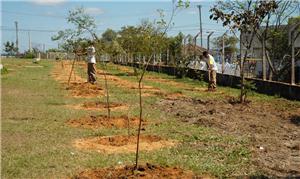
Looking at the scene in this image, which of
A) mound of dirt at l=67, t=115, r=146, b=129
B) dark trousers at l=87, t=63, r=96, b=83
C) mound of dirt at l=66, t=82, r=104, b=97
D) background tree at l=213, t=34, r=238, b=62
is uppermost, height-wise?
background tree at l=213, t=34, r=238, b=62

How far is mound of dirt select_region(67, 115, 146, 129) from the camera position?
971 centimetres

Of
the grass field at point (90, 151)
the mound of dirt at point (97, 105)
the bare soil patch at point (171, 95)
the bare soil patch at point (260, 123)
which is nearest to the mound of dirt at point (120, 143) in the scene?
the grass field at point (90, 151)

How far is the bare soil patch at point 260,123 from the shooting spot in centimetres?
680

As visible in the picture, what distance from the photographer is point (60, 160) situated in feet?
22.1

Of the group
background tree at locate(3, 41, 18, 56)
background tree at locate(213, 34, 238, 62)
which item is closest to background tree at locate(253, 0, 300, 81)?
background tree at locate(213, 34, 238, 62)

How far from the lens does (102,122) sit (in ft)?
32.9

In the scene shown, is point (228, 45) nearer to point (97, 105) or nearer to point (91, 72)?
point (91, 72)

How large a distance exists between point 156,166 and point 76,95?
974 centimetres

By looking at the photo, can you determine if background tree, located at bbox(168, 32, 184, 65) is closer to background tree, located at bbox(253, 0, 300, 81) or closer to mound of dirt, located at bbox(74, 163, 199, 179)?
background tree, located at bbox(253, 0, 300, 81)

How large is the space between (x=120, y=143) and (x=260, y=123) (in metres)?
3.51

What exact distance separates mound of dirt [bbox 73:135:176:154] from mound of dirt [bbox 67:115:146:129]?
3.52ft

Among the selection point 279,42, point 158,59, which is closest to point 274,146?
point 279,42

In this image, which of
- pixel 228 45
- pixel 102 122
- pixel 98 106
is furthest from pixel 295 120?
pixel 228 45

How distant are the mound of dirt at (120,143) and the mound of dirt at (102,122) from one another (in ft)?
3.52
